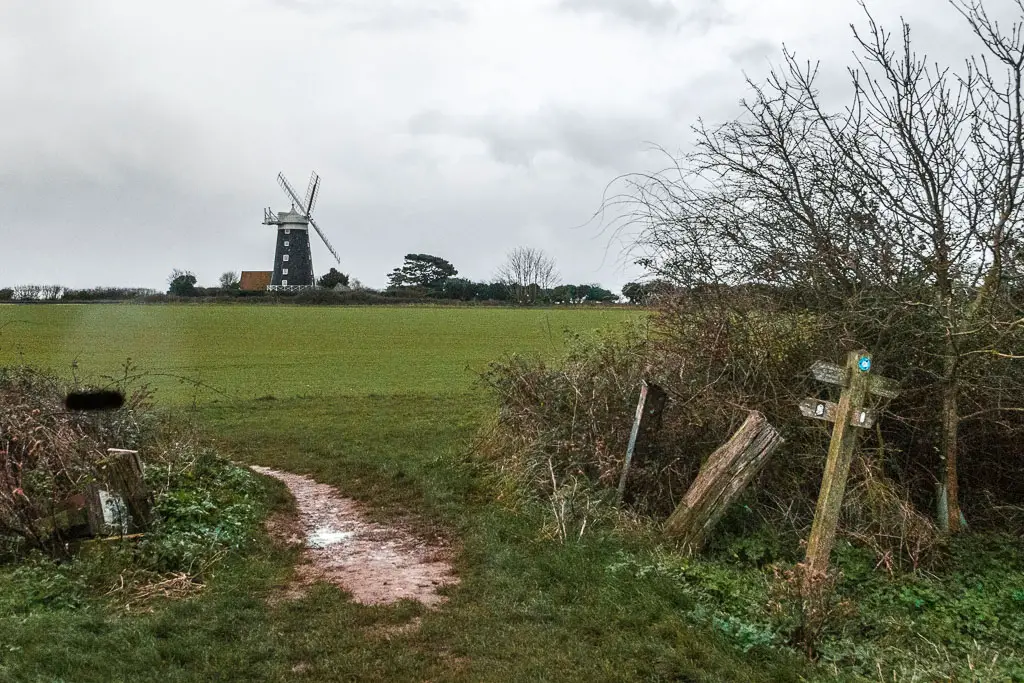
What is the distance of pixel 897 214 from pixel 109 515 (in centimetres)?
767

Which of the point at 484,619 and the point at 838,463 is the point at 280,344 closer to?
the point at 484,619

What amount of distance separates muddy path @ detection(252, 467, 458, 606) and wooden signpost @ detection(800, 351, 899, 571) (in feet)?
9.87

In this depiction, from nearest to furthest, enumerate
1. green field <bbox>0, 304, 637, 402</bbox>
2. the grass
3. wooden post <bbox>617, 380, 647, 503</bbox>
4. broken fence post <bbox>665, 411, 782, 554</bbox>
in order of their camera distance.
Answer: the grass, broken fence post <bbox>665, 411, 782, 554</bbox>, wooden post <bbox>617, 380, 647, 503</bbox>, green field <bbox>0, 304, 637, 402</bbox>

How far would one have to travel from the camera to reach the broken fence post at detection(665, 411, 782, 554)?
6.82m

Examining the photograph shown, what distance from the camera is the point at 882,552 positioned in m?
6.35

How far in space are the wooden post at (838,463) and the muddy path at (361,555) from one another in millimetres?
2983

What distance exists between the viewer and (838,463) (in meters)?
5.87

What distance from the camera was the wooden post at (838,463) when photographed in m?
5.82

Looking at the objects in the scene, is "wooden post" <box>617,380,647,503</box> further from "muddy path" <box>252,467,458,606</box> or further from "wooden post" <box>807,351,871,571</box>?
"wooden post" <box>807,351,871,571</box>

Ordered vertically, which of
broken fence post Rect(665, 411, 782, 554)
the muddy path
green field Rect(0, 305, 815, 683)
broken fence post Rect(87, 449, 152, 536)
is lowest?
the muddy path

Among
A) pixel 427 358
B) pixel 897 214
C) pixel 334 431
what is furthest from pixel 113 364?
pixel 897 214

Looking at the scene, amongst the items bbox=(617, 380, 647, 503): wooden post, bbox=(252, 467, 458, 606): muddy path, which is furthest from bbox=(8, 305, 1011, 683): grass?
bbox=(617, 380, 647, 503): wooden post

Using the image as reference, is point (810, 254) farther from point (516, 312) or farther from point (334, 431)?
point (516, 312)

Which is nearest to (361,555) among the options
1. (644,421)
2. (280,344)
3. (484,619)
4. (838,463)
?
(484,619)
